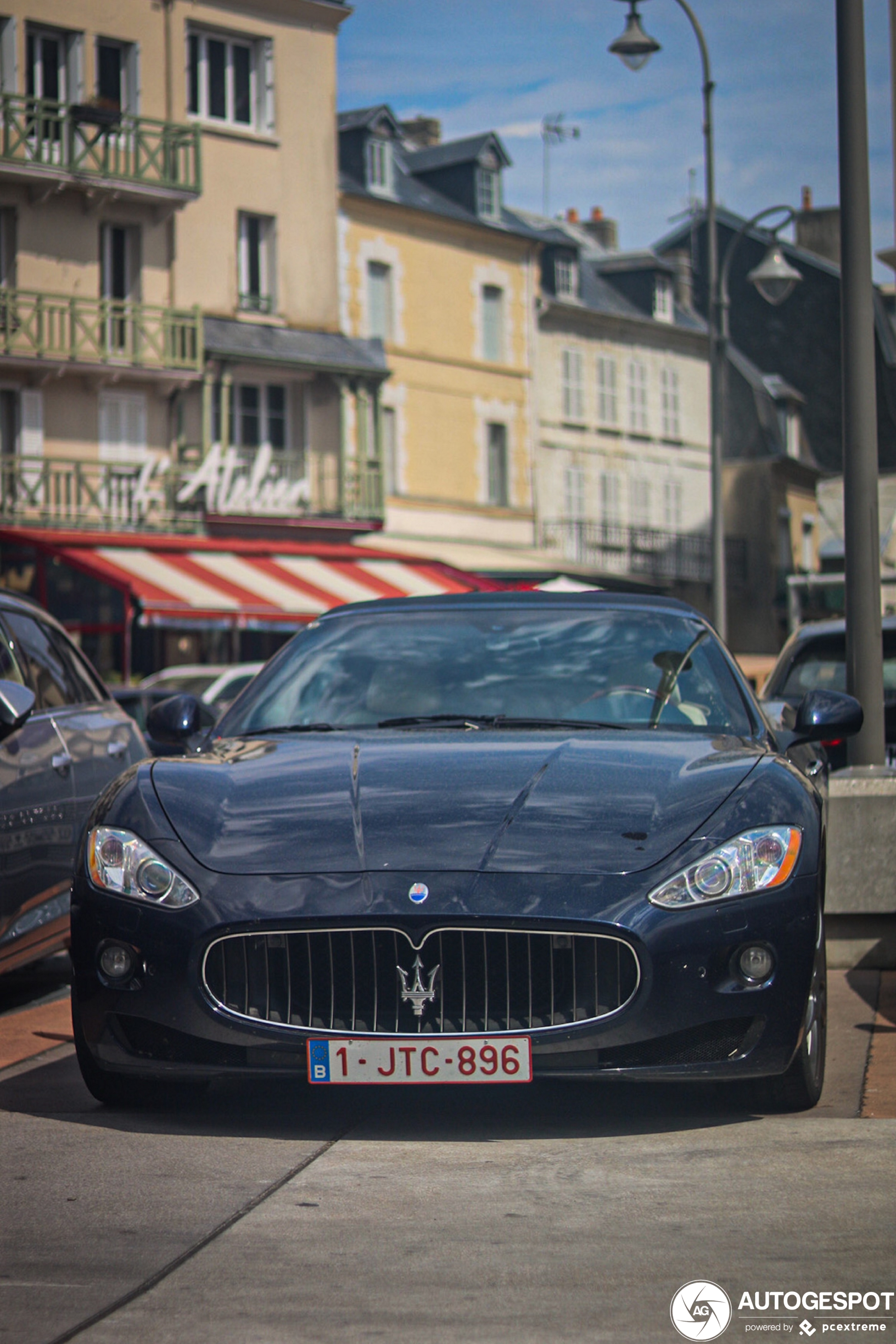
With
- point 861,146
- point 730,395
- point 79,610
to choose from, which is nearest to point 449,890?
point 861,146

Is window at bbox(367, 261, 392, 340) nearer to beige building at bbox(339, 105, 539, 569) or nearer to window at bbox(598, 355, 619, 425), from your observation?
beige building at bbox(339, 105, 539, 569)

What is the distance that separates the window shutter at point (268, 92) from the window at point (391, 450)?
6.20 m

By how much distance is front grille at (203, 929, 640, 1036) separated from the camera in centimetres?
466

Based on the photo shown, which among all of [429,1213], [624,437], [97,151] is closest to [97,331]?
[97,151]

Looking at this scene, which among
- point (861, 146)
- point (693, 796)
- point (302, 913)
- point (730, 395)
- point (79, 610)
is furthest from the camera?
point (730, 395)

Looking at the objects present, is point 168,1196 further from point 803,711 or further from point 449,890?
point 803,711

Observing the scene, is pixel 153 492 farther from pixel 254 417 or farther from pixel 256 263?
pixel 256 263

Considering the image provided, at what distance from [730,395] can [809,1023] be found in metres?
54.2

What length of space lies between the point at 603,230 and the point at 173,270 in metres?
27.4

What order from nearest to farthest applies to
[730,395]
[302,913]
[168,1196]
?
[168,1196] < [302,913] < [730,395]

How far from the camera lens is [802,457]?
61000mm

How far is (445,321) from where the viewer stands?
41562 mm

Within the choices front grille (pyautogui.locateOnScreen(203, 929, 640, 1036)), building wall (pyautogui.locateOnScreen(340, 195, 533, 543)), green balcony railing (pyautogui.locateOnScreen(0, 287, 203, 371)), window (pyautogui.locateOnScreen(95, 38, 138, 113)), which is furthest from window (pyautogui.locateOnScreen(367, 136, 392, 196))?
front grille (pyautogui.locateOnScreen(203, 929, 640, 1036))

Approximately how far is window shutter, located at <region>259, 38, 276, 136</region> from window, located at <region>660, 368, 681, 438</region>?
17.7 m
